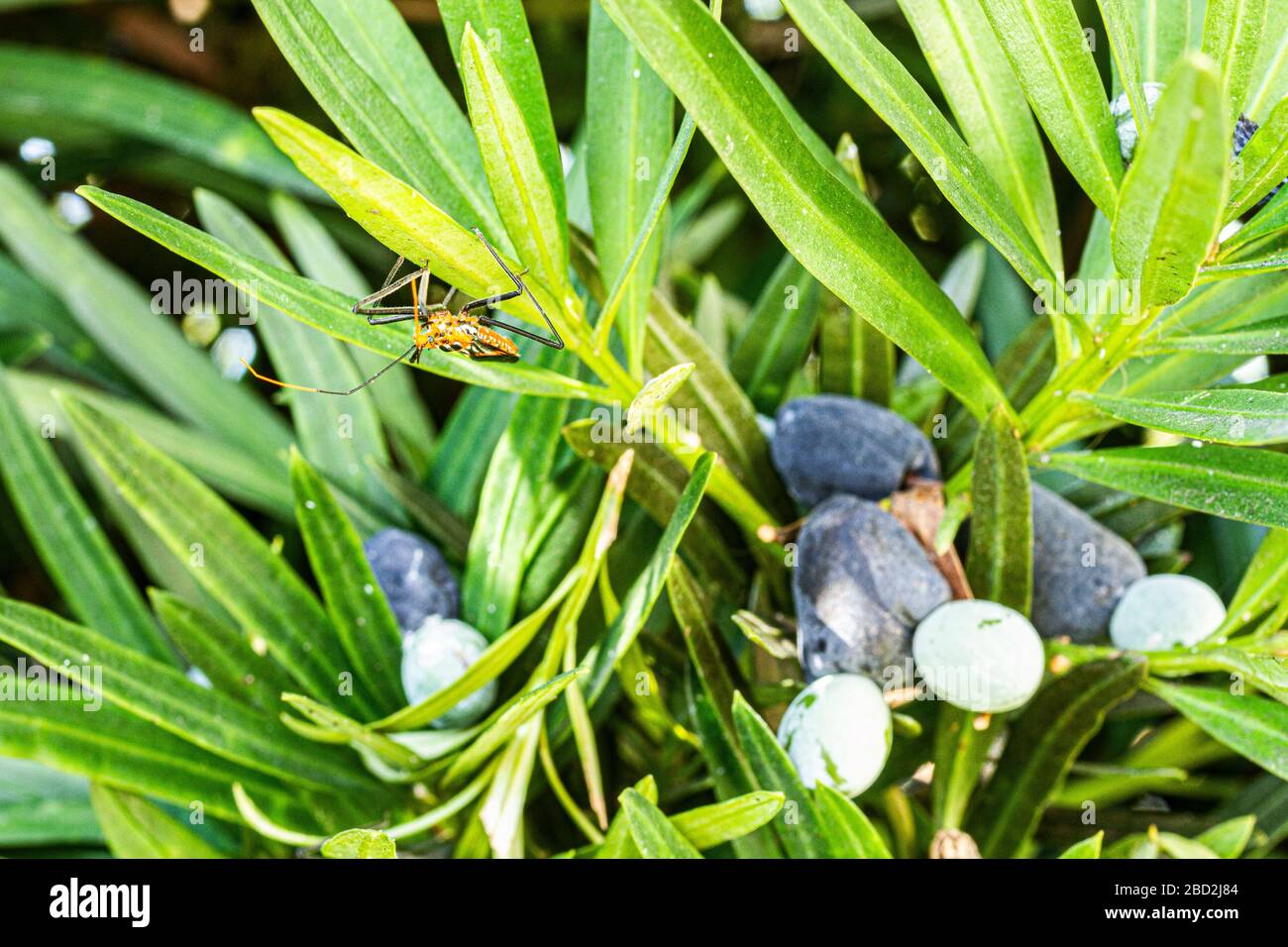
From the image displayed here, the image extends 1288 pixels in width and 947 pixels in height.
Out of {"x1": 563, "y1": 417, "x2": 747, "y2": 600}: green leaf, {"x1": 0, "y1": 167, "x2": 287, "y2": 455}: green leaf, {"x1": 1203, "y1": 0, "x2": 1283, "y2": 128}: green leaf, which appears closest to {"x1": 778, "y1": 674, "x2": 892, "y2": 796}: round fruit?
{"x1": 563, "y1": 417, "x2": 747, "y2": 600}: green leaf

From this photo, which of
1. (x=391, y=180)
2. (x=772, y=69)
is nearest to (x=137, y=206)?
(x=391, y=180)

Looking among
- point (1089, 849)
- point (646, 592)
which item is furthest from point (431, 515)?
point (1089, 849)

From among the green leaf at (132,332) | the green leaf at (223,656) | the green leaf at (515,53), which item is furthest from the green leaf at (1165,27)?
the green leaf at (132,332)

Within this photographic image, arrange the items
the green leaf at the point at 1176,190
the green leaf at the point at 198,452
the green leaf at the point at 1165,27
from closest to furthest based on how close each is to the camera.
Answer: the green leaf at the point at 1176,190 → the green leaf at the point at 1165,27 → the green leaf at the point at 198,452

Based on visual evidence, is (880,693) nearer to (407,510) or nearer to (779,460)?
(779,460)

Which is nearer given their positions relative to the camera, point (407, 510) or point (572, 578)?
point (572, 578)

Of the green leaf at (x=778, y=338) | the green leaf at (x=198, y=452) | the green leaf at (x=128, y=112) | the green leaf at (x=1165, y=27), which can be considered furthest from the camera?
the green leaf at (x=128, y=112)

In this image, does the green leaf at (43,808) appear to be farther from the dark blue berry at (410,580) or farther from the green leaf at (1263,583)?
the green leaf at (1263,583)

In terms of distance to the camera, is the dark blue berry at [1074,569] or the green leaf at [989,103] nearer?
the green leaf at [989,103]
